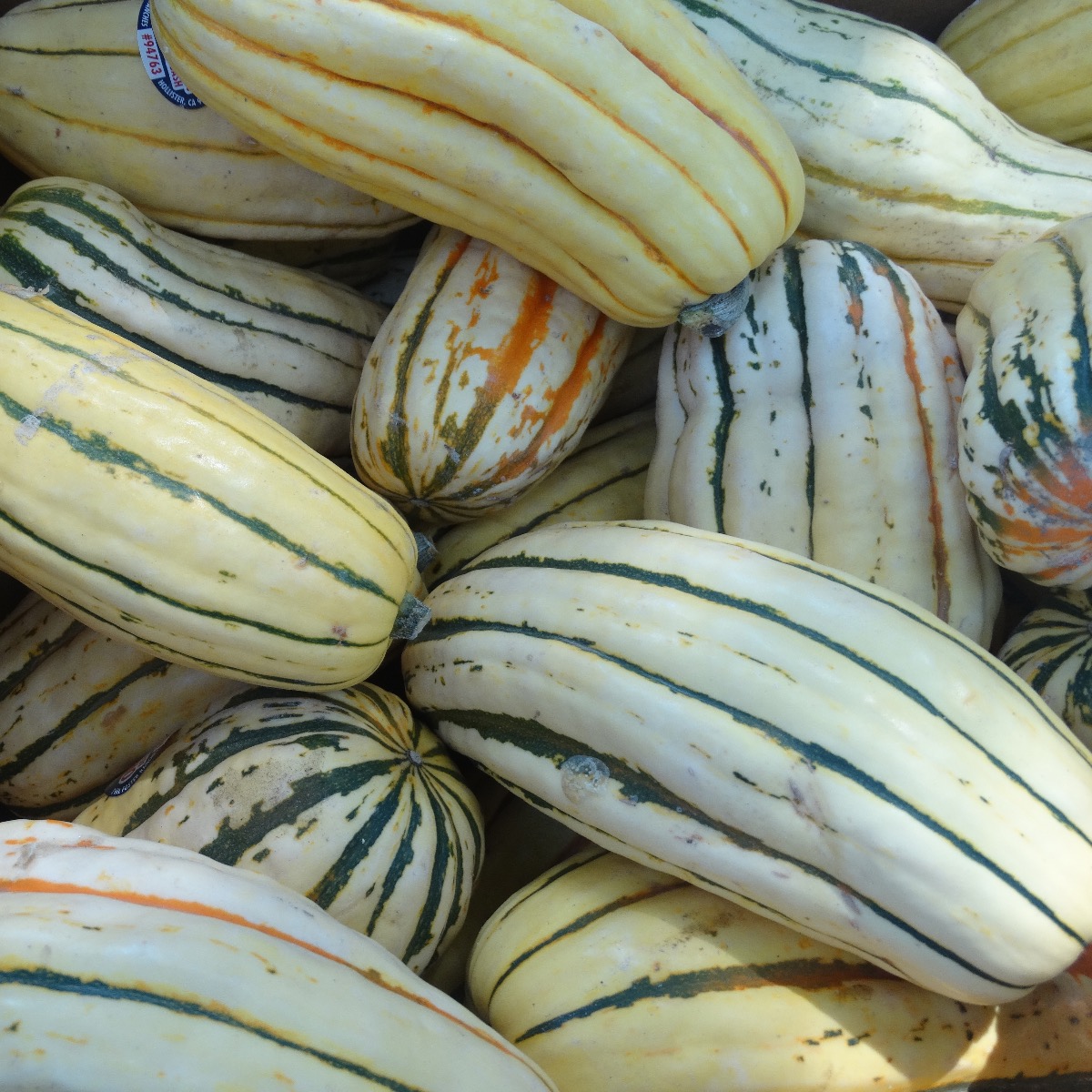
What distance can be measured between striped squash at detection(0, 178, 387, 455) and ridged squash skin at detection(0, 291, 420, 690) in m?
0.19

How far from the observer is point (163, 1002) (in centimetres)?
73

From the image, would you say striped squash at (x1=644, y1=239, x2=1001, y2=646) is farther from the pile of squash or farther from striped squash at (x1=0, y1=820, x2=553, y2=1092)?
striped squash at (x1=0, y1=820, x2=553, y2=1092)

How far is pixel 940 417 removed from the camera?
46.6 inches

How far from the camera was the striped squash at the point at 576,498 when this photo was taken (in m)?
1.38

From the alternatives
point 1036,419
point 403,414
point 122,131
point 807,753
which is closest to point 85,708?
point 403,414

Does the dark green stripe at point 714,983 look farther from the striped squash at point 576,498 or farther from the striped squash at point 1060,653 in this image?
the striped squash at point 576,498

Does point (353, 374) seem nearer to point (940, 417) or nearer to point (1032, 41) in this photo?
point (940, 417)

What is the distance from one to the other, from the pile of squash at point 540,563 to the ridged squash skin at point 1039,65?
7.5 inches

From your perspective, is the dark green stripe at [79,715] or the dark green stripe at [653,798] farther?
the dark green stripe at [79,715]

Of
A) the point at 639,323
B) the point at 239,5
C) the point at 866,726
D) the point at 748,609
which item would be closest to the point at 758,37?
the point at 639,323

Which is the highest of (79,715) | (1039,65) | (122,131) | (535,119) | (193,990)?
(1039,65)

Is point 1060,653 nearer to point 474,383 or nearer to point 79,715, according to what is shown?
point 474,383

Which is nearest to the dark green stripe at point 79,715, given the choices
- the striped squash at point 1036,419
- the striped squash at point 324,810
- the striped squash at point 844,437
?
the striped squash at point 324,810

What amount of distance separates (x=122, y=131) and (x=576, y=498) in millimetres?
772
